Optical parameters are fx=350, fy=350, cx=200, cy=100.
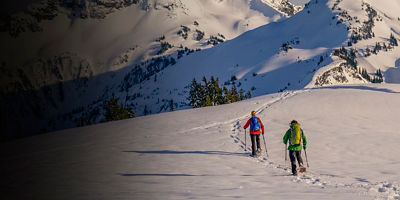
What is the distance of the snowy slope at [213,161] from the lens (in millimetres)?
12625

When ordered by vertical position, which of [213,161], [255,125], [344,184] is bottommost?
[344,184]

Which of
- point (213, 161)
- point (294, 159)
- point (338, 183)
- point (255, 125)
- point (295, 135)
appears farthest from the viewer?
point (255, 125)

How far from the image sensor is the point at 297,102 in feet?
133

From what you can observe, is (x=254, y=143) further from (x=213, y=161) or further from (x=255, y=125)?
(x=213, y=161)

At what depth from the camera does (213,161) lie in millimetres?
18766

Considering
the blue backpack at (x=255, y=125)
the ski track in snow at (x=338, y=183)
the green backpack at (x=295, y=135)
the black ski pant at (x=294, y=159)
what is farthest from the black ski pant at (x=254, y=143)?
the black ski pant at (x=294, y=159)

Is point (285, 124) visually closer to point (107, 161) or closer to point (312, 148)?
point (312, 148)

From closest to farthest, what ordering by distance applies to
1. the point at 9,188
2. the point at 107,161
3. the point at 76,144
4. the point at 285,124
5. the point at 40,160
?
the point at 9,188, the point at 107,161, the point at 40,160, the point at 76,144, the point at 285,124

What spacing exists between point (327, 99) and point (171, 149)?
81.1 ft

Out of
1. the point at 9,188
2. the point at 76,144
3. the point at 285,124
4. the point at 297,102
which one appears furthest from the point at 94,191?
the point at 297,102

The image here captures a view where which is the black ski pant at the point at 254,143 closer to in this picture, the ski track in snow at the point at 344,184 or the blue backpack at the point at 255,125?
the blue backpack at the point at 255,125

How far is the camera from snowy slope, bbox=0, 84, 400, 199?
12625 mm

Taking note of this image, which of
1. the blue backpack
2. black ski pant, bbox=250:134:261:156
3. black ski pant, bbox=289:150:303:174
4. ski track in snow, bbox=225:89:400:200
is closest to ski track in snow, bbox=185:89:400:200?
ski track in snow, bbox=225:89:400:200

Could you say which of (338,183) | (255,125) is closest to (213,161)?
(255,125)
